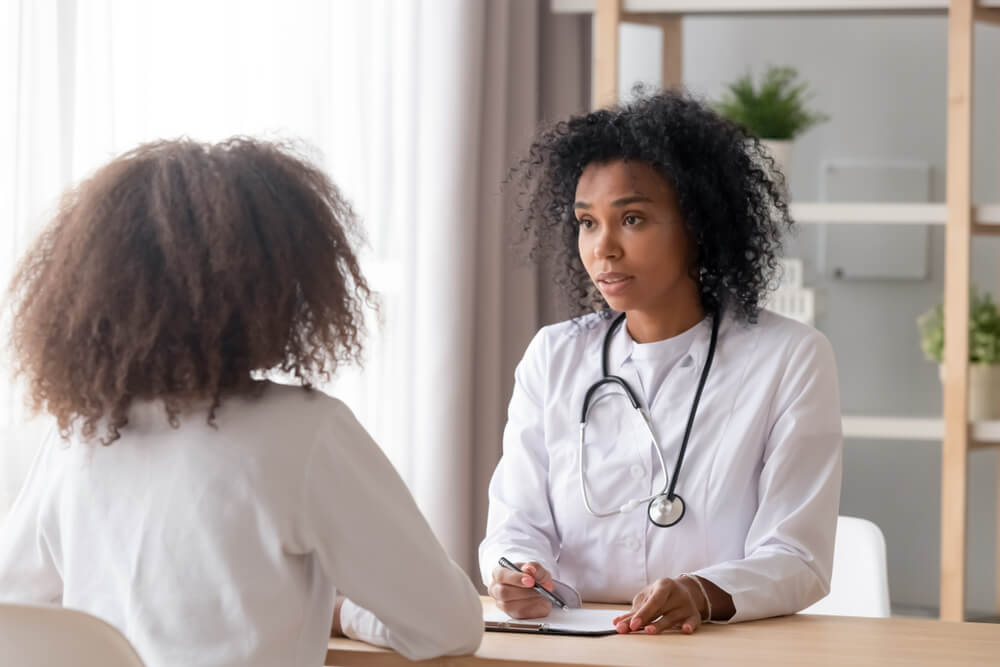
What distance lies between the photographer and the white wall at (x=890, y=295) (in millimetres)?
3287

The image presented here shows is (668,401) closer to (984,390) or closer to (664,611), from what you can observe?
(664,611)

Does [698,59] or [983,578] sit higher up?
[698,59]

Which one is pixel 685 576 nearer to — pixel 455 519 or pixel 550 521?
pixel 550 521

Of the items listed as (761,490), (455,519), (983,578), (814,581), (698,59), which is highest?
(698,59)

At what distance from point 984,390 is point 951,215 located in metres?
0.42

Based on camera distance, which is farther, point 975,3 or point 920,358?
point 920,358

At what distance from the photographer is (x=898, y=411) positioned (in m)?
3.32

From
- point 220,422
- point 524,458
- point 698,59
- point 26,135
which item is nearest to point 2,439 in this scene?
point 26,135

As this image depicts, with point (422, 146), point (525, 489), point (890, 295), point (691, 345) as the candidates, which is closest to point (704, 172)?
point (691, 345)

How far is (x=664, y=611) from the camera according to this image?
150 centimetres

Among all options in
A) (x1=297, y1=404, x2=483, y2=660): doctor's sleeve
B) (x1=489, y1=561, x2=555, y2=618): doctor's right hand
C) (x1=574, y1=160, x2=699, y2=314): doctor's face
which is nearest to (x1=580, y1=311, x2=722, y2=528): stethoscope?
(x1=574, y1=160, x2=699, y2=314): doctor's face

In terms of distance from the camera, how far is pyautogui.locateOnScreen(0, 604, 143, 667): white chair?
3.46ft

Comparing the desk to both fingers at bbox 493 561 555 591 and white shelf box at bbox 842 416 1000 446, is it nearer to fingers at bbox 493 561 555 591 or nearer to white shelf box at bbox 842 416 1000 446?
fingers at bbox 493 561 555 591

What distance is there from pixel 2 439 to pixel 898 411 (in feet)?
7.37
